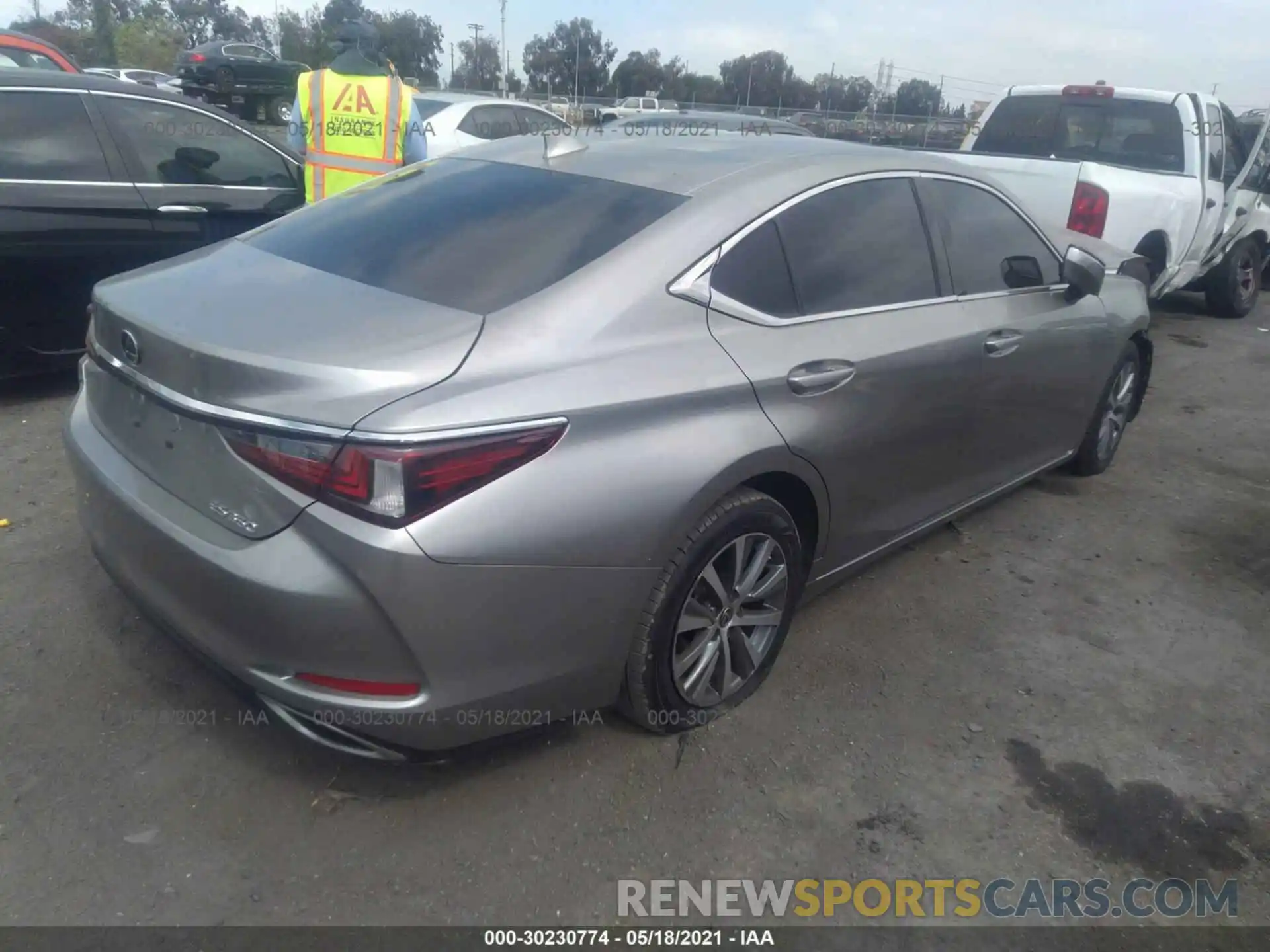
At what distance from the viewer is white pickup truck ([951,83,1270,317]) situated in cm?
675

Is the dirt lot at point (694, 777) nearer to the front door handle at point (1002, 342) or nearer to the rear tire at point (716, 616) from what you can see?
the rear tire at point (716, 616)

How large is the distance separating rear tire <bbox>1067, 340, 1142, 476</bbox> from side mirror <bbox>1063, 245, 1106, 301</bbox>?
0.73m

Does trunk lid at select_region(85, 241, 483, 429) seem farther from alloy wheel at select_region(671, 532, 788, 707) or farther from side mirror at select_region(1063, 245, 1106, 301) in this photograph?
side mirror at select_region(1063, 245, 1106, 301)

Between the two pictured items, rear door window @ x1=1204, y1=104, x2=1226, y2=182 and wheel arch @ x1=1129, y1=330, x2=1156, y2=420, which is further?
rear door window @ x1=1204, y1=104, x2=1226, y2=182

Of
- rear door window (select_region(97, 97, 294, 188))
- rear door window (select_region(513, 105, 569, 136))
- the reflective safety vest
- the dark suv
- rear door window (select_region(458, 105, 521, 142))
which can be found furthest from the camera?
the dark suv

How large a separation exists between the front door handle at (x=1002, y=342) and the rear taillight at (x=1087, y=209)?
348cm

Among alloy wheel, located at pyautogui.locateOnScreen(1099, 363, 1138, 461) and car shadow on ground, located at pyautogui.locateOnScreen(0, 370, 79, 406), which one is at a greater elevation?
alloy wheel, located at pyautogui.locateOnScreen(1099, 363, 1138, 461)

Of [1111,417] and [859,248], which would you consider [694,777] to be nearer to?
[859,248]

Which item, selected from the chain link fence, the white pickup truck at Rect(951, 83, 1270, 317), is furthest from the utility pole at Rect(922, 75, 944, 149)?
the white pickup truck at Rect(951, 83, 1270, 317)

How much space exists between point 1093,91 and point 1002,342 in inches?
217

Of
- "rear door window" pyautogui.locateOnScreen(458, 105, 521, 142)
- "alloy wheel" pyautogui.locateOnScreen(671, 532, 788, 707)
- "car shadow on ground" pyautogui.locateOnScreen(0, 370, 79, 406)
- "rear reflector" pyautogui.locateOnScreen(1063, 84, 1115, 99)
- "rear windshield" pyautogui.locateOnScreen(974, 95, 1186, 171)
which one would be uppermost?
"rear reflector" pyautogui.locateOnScreen(1063, 84, 1115, 99)

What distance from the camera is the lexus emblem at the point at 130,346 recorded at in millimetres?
2387

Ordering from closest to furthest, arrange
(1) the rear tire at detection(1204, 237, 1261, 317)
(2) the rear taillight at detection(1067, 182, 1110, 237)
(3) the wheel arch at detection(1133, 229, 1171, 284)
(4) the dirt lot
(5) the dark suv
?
1. (4) the dirt lot
2. (2) the rear taillight at detection(1067, 182, 1110, 237)
3. (3) the wheel arch at detection(1133, 229, 1171, 284)
4. (1) the rear tire at detection(1204, 237, 1261, 317)
5. (5) the dark suv

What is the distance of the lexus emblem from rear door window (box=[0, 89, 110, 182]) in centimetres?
287
